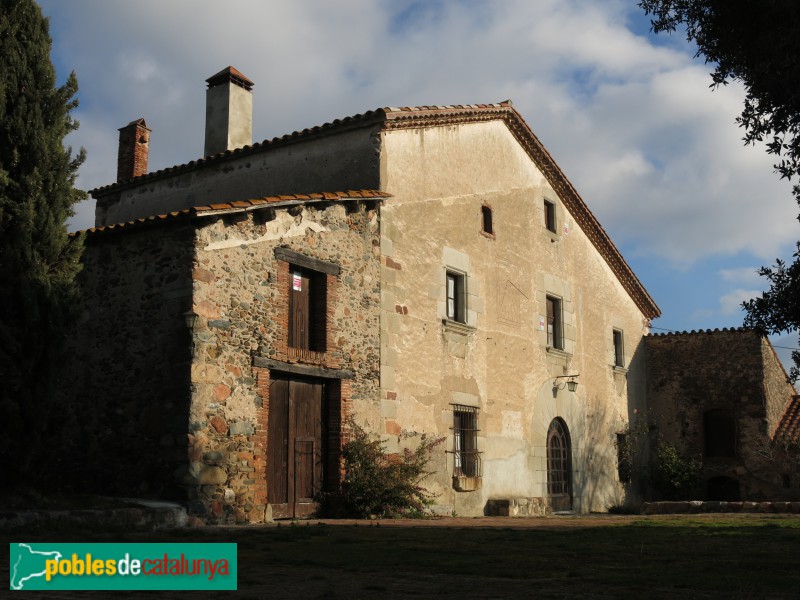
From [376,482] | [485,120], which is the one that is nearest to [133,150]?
[485,120]

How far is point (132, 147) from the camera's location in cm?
1858

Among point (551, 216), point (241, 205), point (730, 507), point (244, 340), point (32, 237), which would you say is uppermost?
point (551, 216)

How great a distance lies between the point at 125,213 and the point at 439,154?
6.84 m

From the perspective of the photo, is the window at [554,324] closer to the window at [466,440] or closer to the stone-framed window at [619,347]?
the stone-framed window at [619,347]

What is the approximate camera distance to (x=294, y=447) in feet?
41.0

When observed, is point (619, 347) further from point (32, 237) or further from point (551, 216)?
point (32, 237)

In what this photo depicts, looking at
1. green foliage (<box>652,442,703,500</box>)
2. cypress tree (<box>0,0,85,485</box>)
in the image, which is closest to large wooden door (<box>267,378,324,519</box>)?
cypress tree (<box>0,0,85,485</box>)

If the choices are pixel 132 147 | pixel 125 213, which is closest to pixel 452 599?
pixel 125 213

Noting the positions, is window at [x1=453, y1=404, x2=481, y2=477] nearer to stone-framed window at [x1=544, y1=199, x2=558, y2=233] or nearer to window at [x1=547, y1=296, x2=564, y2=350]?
window at [x1=547, y1=296, x2=564, y2=350]

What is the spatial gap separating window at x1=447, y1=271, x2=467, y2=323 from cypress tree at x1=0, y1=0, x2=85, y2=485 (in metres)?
7.31

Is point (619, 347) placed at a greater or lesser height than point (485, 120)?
lesser

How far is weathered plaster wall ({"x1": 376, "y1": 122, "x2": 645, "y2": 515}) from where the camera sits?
14547 mm

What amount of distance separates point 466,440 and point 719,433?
9.24m

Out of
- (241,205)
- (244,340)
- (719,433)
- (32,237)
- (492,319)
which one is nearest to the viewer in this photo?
(32,237)
